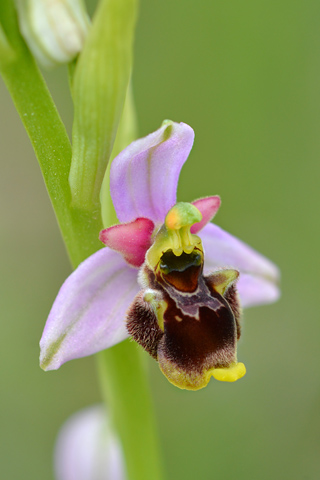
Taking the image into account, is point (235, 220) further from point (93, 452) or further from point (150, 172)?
point (150, 172)

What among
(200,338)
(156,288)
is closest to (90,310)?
(156,288)

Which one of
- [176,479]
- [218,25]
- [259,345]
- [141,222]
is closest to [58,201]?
[141,222]

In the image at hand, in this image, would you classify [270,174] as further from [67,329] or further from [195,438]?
[67,329]

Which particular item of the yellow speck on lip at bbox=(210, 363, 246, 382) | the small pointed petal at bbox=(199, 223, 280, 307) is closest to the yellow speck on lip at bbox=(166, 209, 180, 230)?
the small pointed petal at bbox=(199, 223, 280, 307)

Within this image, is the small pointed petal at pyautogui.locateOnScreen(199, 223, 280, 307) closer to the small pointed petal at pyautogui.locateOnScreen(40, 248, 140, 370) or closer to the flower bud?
the small pointed petal at pyautogui.locateOnScreen(40, 248, 140, 370)

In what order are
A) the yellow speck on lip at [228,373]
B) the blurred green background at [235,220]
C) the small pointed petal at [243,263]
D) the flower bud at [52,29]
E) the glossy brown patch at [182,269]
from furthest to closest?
the blurred green background at [235,220], the small pointed petal at [243,263], the glossy brown patch at [182,269], the yellow speck on lip at [228,373], the flower bud at [52,29]

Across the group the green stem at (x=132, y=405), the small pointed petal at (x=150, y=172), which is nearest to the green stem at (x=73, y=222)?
the green stem at (x=132, y=405)

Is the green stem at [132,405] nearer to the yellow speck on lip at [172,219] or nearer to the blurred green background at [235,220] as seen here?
the yellow speck on lip at [172,219]
